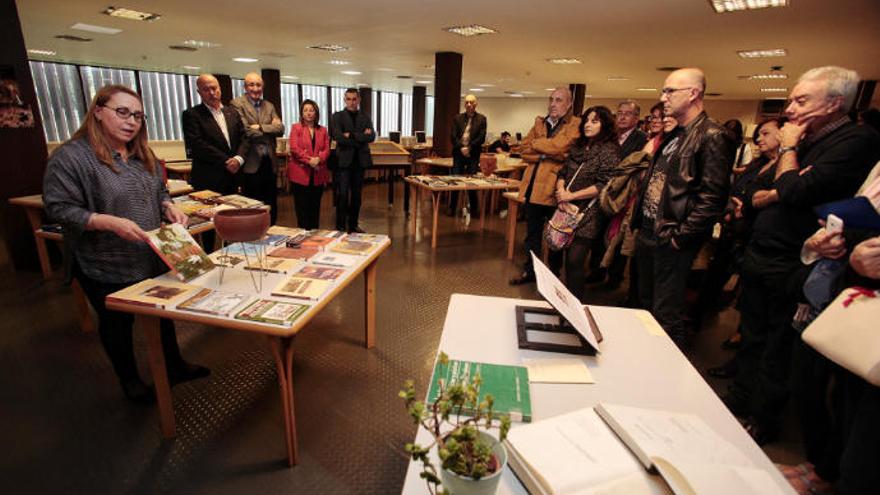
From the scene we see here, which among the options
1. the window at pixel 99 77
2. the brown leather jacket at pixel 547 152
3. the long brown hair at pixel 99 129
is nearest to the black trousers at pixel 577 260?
the brown leather jacket at pixel 547 152

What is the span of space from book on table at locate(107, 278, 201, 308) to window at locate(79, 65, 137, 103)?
1237 centimetres

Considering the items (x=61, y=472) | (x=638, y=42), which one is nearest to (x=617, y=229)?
(x=61, y=472)

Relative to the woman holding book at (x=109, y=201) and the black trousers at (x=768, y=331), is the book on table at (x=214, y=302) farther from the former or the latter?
the black trousers at (x=768, y=331)

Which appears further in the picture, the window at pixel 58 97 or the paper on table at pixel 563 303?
the window at pixel 58 97

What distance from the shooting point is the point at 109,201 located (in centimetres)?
167

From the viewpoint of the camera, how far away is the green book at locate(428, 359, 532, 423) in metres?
→ 0.93

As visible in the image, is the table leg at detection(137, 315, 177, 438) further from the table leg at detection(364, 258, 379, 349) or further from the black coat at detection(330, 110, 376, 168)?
the black coat at detection(330, 110, 376, 168)

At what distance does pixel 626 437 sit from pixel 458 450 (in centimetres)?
38

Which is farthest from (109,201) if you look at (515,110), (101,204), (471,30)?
(515,110)

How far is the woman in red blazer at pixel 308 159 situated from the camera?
4270 millimetres

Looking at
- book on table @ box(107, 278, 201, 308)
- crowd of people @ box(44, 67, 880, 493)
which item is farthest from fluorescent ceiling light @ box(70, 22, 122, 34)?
book on table @ box(107, 278, 201, 308)

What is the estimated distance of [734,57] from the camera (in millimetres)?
6887

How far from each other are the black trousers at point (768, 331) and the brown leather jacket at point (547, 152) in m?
1.50

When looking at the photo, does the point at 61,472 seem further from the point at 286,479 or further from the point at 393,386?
the point at 393,386
